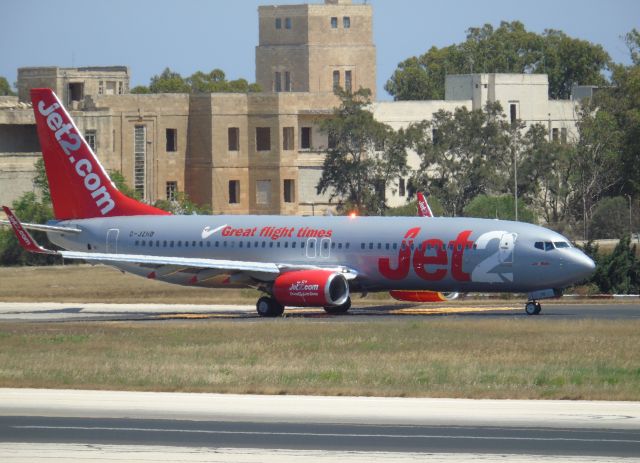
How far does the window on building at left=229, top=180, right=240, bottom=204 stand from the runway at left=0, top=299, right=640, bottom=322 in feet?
163

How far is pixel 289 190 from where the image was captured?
11188cm

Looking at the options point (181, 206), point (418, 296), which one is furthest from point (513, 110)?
point (418, 296)

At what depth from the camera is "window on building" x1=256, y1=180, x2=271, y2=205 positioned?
111m

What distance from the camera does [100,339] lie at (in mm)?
43875

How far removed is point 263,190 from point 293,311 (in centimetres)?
5431

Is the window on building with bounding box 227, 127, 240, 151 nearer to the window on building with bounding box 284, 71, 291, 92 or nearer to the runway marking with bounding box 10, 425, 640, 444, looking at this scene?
the window on building with bounding box 284, 71, 291, 92

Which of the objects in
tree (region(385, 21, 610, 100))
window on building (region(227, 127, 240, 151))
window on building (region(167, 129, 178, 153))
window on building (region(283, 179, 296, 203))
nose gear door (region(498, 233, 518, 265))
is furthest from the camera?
tree (region(385, 21, 610, 100))

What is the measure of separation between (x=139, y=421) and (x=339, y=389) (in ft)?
19.6

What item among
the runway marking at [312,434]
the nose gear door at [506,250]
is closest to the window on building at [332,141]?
the nose gear door at [506,250]

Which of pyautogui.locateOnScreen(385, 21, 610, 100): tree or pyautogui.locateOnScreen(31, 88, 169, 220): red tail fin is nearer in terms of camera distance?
pyautogui.locateOnScreen(31, 88, 169, 220): red tail fin

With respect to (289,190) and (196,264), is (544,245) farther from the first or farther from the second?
(289,190)

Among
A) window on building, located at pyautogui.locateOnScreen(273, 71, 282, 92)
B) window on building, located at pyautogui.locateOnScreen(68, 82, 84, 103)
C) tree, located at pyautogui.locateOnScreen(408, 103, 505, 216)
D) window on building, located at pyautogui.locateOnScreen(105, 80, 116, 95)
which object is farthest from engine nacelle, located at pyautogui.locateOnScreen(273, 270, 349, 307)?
window on building, located at pyautogui.locateOnScreen(273, 71, 282, 92)

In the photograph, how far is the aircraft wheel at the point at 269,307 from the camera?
53.3m

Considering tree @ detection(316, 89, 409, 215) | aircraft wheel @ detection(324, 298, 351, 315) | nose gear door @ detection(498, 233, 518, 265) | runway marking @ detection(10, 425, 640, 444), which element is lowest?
aircraft wheel @ detection(324, 298, 351, 315)
